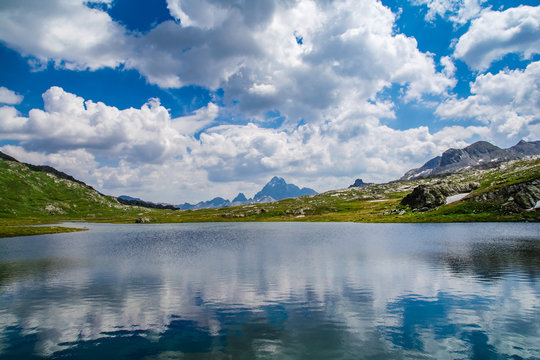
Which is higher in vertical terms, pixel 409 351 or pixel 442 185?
pixel 442 185

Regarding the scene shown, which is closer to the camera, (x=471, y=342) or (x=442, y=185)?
(x=471, y=342)

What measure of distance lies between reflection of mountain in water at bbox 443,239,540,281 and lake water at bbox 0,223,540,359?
0.75ft

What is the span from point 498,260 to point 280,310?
129 feet

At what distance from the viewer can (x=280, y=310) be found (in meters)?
26.0

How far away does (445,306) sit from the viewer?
26234 millimetres

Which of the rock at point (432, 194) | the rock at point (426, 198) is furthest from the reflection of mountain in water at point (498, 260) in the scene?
the rock at point (432, 194)

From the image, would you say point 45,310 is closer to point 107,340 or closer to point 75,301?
point 75,301

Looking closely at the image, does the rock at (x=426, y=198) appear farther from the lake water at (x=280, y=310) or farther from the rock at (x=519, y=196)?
the lake water at (x=280, y=310)

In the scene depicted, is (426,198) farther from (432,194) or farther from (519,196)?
(519,196)

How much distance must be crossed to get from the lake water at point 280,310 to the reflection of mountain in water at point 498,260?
23 cm

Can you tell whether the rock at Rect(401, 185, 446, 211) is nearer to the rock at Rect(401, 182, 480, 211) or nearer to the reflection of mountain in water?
the rock at Rect(401, 182, 480, 211)

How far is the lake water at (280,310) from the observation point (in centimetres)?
1878

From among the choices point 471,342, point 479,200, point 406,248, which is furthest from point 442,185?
point 471,342

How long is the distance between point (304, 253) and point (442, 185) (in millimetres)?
157420
